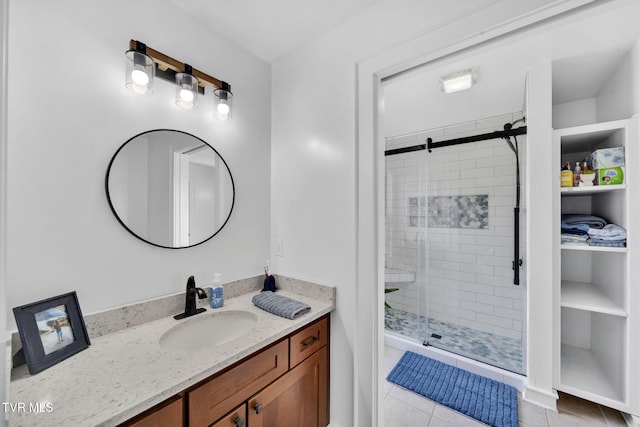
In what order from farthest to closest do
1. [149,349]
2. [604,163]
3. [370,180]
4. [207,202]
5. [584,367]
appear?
[584,367]
[604,163]
[207,202]
[370,180]
[149,349]

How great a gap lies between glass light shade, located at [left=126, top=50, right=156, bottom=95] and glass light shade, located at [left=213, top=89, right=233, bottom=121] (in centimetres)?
35

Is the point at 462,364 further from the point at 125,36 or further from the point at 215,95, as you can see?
the point at 125,36

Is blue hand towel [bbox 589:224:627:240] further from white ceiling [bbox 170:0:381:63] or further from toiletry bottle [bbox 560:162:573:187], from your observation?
white ceiling [bbox 170:0:381:63]

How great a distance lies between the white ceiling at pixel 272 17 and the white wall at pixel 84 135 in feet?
0.33

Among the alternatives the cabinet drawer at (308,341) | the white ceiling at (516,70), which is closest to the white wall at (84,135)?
the cabinet drawer at (308,341)

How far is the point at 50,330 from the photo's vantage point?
0.92 metres

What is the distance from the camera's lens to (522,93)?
2.15 meters

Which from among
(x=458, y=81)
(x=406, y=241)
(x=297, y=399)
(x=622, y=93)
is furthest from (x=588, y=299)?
(x=297, y=399)

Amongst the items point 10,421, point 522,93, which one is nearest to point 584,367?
point 522,93

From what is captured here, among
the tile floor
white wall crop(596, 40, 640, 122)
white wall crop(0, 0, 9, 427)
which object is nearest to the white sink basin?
white wall crop(0, 0, 9, 427)

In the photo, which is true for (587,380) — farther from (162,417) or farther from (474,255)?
(162,417)

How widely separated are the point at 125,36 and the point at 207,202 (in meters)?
0.83

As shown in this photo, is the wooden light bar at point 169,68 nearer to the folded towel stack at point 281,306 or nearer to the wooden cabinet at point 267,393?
the folded towel stack at point 281,306

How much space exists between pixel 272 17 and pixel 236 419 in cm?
189
